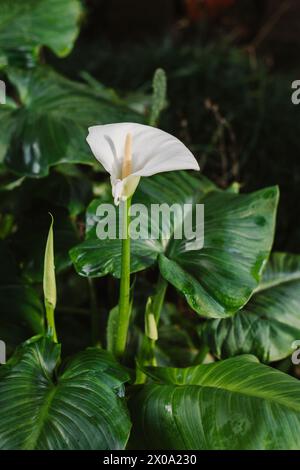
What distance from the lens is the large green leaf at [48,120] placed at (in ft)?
3.74

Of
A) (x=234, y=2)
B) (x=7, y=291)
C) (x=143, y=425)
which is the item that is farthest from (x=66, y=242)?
(x=234, y=2)

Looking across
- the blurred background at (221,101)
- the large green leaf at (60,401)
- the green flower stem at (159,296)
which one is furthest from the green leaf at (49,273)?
the blurred background at (221,101)

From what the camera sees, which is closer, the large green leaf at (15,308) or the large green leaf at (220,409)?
the large green leaf at (220,409)

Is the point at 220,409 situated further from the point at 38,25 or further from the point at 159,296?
the point at 38,25

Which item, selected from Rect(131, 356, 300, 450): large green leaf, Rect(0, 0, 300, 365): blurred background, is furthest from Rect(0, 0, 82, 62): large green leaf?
Rect(131, 356, 300, 450): large green leaf

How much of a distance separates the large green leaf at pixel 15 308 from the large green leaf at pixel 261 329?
0.89ft

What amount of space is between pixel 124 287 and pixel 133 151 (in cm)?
18

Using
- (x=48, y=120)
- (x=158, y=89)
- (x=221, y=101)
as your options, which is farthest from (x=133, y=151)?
(x=221, y=101)

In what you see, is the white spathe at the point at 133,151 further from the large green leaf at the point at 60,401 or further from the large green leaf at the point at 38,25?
the large green leaf at the point at 38,25

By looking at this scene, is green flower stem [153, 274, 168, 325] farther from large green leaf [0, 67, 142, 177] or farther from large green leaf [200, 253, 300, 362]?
large green leaf [0, 67, 142, 177]

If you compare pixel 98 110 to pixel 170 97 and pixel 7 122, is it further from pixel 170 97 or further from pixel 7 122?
pixel 170 97

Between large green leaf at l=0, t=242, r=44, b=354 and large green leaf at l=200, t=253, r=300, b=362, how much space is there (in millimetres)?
271

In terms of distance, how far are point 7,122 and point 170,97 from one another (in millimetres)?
1198
